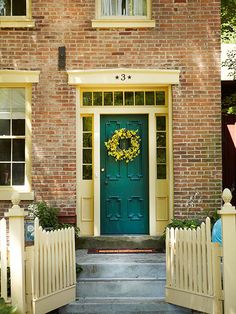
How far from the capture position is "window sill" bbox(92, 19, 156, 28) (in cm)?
896

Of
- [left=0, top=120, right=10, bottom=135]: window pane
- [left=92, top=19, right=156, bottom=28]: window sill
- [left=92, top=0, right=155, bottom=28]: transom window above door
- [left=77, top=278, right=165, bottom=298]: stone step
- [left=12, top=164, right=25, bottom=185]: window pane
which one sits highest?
[left=92, top=0, right=155, bottom=28]: transom window above door

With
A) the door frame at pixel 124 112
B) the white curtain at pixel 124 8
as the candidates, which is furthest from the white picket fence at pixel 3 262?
the white curtain at pixel 124 8

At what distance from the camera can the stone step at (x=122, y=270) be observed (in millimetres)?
7285

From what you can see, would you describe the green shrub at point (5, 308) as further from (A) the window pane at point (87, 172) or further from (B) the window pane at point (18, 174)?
(A) the window pane at point (87, 172)

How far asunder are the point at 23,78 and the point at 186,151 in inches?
127

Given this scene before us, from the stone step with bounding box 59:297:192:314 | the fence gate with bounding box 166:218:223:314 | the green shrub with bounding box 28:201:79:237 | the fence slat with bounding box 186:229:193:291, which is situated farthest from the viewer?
the green shrub with bounding box 28:201:79:237

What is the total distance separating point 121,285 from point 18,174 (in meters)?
3.18

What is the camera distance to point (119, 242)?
344 inches

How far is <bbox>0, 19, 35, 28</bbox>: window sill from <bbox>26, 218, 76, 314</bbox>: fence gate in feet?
14.3

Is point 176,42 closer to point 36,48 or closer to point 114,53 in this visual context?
point 114,53

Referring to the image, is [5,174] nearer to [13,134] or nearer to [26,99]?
[13,134]

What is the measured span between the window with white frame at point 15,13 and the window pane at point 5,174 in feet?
8.42

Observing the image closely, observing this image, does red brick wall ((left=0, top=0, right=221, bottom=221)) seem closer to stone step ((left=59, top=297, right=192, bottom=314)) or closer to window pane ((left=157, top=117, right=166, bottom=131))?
window pane ((left=157, top=117, right=166, bottom=131))

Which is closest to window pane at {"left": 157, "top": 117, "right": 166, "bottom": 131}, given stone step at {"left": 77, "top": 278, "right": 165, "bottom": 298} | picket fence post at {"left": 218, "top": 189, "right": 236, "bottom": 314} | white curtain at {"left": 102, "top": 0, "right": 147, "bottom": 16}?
white curtain at {"left": 102, "top": 0, "right": 147, "bottom": 16}
